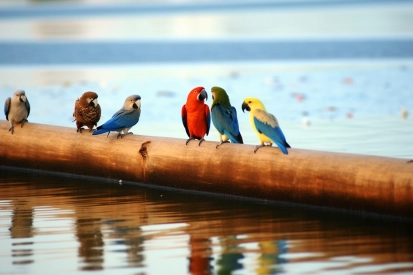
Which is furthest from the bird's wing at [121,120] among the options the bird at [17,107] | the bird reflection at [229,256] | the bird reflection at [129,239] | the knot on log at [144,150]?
the bird reflection at [229,256]

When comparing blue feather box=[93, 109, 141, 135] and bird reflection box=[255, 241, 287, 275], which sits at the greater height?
blue feather box=[93, 109, 141, 135]

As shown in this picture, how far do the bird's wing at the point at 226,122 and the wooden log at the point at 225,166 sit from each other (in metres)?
0.18

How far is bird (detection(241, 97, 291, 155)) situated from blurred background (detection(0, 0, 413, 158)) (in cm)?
224

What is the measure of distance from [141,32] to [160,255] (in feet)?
130

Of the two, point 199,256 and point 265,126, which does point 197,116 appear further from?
point 199,256

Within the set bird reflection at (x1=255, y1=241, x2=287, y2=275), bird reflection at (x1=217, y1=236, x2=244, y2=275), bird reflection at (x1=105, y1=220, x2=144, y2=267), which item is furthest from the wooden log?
bird reflection at (x1=105, y1=220, x2=144, y2=267)

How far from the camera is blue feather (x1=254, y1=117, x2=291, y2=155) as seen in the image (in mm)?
8016

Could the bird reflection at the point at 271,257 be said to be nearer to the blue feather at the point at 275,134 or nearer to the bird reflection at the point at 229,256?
the bird reflection at the point at 229,256

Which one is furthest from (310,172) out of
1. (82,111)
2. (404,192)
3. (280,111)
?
(280,111)

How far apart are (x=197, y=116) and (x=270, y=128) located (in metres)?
1.20

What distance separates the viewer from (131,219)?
309 inches

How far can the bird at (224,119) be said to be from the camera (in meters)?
8.80

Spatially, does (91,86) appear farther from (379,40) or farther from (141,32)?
(141,32)

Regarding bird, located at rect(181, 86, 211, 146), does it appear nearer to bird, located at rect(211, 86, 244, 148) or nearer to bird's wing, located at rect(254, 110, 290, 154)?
bird, located at rect(211, 86, 244, 148)
